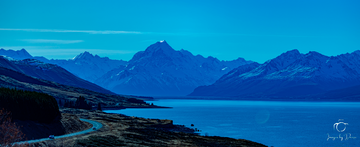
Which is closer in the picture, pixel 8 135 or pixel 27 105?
pixel 8 135

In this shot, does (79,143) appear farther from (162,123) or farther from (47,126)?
(162,123)

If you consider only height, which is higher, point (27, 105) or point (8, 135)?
point (27, 105)

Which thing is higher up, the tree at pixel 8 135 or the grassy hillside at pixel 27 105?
the grassy hillside at pixel 27 105

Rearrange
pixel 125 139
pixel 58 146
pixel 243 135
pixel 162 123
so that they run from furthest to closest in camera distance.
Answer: pixel 162 123
pixel 243 135
pixel 125 139
pixel 58 146

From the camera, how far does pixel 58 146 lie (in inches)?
2837

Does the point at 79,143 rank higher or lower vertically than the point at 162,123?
lower

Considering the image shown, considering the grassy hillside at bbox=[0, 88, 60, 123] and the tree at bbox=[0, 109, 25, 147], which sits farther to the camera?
the grassy hillside at bbox=[0, 88, 60, 123]

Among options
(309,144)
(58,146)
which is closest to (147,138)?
(58,146)

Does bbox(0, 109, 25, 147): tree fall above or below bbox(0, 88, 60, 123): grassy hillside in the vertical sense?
below

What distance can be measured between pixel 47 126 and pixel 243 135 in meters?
67.0

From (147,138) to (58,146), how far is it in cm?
2303

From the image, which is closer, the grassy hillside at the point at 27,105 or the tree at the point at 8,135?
the tree at the point at 8,135

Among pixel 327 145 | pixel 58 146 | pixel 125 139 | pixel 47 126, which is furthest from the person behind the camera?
pixel 327 145

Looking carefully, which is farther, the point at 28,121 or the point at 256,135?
the point at 256,135
